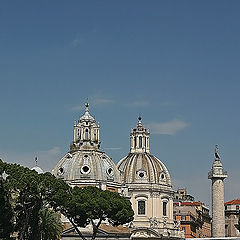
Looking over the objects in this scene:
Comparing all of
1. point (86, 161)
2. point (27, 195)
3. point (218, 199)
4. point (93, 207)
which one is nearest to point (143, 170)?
point (86, 161)

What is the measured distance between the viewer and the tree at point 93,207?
68688mm

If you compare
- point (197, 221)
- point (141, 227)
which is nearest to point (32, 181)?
point (141, 227)

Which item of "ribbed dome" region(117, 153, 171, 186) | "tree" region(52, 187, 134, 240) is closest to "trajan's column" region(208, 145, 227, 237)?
"tree" region(52, 187, 134, 240)

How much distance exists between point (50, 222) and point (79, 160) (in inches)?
1315

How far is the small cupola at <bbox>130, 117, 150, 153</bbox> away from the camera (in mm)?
114625

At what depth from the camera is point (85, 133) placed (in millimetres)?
104500

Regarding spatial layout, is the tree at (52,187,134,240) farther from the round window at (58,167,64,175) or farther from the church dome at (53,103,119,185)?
the round window at (58,167,64,175)

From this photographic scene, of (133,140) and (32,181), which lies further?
(133,140)

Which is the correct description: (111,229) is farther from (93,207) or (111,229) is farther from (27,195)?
(27,195)

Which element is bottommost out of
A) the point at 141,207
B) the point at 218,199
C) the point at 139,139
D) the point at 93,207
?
the point at 93,207

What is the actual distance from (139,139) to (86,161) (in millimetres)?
18325

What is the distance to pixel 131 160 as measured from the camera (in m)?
112

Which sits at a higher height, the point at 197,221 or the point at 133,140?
the point at 133,140

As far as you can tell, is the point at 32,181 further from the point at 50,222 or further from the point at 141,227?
the point at 141,227
